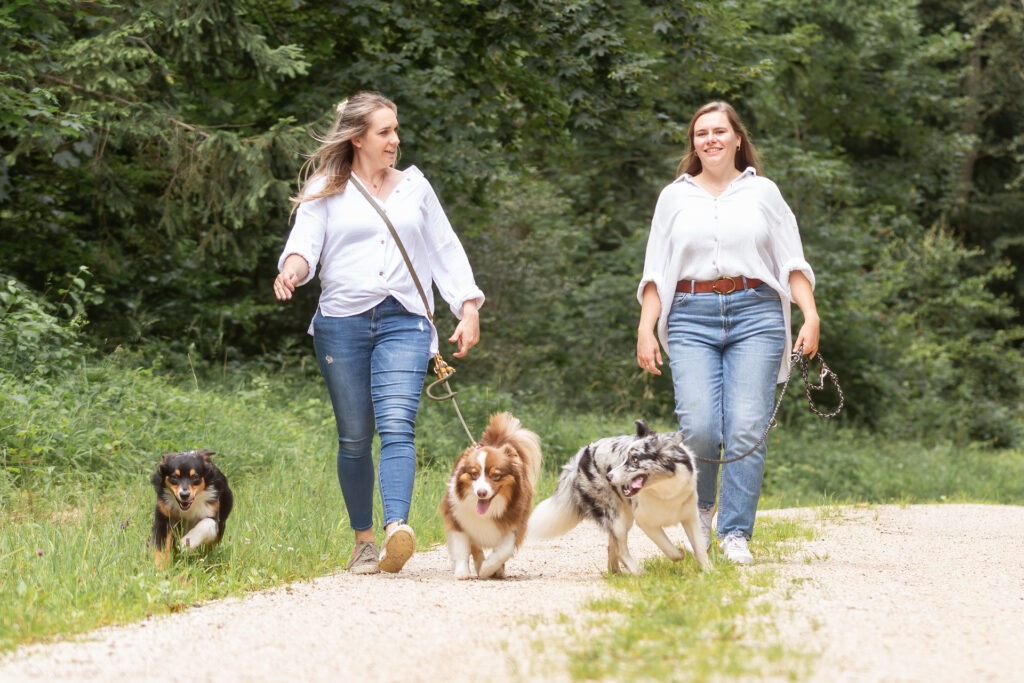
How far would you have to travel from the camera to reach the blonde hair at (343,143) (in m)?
6.14

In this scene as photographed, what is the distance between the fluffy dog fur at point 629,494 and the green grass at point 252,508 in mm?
216

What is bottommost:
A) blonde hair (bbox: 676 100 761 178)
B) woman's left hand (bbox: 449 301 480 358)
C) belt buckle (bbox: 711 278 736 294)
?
woman's left hand (bbox: 449 301 480 358)

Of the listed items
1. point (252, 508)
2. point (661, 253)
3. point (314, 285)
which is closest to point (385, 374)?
point (661, 253)

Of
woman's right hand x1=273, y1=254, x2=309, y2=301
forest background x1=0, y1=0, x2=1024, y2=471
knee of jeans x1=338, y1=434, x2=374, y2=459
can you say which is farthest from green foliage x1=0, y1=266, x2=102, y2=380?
woman's right hand x1=273, y1=254, x2=309, y2=301

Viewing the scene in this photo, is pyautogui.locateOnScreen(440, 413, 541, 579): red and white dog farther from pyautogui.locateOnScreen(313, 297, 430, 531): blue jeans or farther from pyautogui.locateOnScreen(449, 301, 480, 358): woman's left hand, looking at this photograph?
pyautogui.locateOnScreen(449, 301, 480, 358): woman's left hand

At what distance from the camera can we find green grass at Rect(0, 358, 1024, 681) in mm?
4383

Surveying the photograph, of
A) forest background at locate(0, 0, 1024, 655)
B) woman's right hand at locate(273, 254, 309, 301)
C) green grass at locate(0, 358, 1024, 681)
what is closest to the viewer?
green grass at locate(0, 358, 1024, 681)

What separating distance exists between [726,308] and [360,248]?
189cm

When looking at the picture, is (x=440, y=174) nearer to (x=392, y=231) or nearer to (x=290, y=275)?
(x=392, y=231)

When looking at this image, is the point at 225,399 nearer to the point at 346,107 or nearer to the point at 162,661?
the point at 346,107

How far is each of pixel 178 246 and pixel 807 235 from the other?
9778 millimetres

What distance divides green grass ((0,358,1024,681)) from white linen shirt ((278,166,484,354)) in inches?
55.9

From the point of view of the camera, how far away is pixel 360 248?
19.9 feet

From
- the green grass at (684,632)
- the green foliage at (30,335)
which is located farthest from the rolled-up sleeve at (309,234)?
the green foliage at (30,335)
